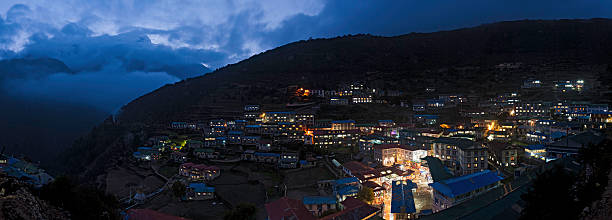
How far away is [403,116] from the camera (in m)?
42.9

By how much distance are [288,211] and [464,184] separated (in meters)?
10.3

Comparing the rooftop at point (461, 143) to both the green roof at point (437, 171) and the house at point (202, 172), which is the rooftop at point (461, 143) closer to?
the green roof at point (437, 171)

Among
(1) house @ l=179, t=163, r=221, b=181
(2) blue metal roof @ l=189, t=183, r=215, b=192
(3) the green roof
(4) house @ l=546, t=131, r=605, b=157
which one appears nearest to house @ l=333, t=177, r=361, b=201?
(3) the green roof

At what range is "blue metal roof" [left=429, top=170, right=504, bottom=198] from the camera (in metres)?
17.1

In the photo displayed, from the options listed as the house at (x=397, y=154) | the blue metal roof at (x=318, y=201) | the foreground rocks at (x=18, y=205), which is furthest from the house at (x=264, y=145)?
the foreground rocks at (x=18, y=205)

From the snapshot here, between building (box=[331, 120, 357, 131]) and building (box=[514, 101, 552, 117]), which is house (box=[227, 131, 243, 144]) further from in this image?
building (box=[514, 101, 552, 117])

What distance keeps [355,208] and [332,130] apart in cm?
1817

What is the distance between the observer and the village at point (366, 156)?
1891 centimetres

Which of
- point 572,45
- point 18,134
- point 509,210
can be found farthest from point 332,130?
point 572,45

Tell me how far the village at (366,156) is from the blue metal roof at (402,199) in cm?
6

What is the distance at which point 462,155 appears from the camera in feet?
78.4

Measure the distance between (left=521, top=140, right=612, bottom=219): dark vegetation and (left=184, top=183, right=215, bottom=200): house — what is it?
65.9 ft

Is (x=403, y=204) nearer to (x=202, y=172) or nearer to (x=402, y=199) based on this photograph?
(x=402, y=199)

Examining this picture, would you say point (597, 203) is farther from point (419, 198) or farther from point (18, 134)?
point (18, 134)
